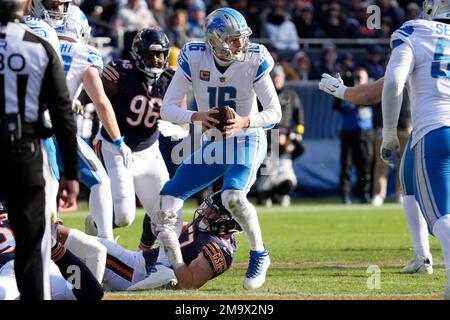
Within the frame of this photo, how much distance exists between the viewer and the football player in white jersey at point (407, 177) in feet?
22.1

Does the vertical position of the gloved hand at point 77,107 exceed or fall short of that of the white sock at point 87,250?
it exceeds it

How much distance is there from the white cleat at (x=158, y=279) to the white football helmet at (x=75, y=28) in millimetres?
1818

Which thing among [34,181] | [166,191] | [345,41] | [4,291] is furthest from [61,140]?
[345,41]

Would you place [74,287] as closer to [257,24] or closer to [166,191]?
[166,191]

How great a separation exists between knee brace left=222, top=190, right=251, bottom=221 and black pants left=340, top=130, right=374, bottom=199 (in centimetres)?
779

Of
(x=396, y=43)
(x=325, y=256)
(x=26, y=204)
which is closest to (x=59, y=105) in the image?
(x=26, y=204)

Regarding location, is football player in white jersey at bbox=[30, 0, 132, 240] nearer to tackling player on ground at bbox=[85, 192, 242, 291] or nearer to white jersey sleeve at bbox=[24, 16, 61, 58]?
white jersey sleeve at bbox=[24, 16, 61, 58]

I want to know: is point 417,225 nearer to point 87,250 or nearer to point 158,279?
point 158,279

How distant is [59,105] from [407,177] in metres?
2.96

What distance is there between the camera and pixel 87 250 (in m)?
6.29

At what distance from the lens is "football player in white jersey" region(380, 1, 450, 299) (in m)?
5.83

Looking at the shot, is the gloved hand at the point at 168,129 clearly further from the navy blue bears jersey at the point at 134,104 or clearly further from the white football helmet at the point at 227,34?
the white football helmet at the point at 227,34

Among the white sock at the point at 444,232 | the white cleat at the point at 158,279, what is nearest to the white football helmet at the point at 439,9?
the white sock at the point at 444,232

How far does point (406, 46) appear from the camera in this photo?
595cm
